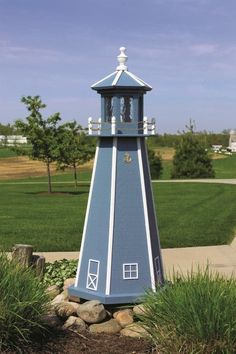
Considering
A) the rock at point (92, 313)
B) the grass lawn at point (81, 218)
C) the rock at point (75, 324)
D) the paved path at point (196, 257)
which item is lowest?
the grass lawn at point (81, 218)

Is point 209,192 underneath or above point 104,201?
underneath

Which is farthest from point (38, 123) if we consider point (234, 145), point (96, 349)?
point (234, 145)

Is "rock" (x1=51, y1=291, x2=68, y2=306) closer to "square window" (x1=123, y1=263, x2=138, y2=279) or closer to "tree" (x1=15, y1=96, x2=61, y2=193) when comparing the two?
"square window" (x1=123, y1=263, x2=138, y2=279)

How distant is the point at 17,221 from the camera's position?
19.3 meters

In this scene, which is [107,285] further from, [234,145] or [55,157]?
[234,145]

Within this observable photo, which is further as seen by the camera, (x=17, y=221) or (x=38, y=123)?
(x=38, y=123)

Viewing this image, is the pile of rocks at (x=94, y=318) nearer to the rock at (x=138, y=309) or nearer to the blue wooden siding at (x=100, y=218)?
the rock at (x=138, y=309)

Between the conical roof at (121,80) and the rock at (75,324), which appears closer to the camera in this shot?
the rock at (75,324)

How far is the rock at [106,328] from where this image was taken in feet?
23.7

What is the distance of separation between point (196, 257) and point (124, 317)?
5.95 metres

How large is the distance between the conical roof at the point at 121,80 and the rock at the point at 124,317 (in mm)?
2968

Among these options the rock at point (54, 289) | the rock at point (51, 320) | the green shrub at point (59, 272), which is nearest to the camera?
the rock at point (51, 320)

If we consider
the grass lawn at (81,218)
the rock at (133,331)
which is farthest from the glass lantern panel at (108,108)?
the grass lawn at (81,218)

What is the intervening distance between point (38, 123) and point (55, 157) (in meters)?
1.93
